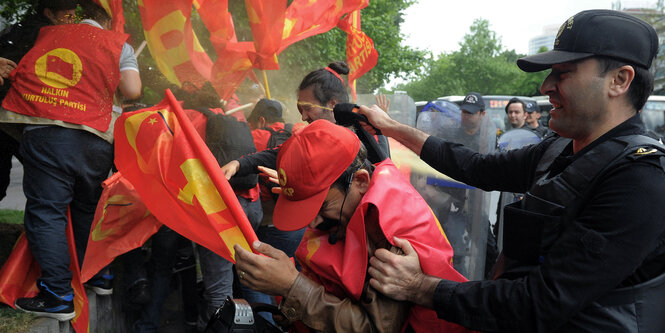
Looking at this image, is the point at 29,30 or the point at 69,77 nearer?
the point at 69,77

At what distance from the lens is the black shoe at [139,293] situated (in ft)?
12.0

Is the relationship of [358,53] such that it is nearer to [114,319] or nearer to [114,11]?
[114,11]

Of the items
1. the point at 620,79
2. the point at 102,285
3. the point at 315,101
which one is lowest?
the point at 102,285

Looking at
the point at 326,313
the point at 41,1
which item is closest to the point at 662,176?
the point at 326,313

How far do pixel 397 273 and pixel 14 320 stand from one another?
2.52 metres

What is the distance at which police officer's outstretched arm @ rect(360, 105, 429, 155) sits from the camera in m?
2.42

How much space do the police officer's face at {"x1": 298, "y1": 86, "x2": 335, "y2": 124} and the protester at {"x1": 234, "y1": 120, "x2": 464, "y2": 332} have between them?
1.33m

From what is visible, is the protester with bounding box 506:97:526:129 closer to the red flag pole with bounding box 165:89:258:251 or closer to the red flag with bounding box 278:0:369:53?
the red flag with bounding box 278:0:369:53

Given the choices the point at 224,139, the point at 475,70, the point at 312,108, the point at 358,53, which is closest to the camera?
the point at 312,108

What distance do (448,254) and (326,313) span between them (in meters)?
0.50

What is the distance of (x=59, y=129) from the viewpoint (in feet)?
9.69

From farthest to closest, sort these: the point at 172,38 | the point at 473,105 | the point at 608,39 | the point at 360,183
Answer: the point at 473,105 → the point at 172,38 → the point at 360,183 → the point at 608,39

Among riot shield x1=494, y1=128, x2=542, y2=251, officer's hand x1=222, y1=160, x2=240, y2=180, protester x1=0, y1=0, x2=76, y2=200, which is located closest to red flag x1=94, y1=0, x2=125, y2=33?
protester x1=0, y1=0, x2=76, y2=200

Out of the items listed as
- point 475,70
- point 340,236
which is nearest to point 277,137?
point 340,236
